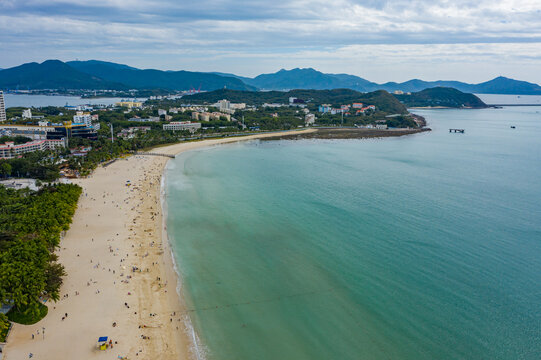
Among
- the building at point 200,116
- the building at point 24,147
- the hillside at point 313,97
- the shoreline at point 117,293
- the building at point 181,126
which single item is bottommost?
the shoreline at point 117,293

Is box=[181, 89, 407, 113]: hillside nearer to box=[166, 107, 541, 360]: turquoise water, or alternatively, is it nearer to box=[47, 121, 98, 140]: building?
box=[47, 121, 98, 140]: building

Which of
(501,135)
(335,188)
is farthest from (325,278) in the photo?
(501,135)

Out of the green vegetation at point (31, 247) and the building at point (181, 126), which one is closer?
the green vegetation at point (31, 247)

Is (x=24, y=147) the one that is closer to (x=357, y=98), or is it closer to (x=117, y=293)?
(x=117, y=293)

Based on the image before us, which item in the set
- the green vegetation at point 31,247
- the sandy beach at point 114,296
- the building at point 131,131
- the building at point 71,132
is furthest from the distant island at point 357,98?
the green vegetation at point 31,247

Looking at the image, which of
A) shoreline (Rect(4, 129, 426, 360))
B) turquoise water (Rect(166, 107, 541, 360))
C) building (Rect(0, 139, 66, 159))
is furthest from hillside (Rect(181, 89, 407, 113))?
shoreline (Rect(4, 129, 426, 360))

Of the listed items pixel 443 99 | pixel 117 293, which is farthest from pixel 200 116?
pixel 443 99

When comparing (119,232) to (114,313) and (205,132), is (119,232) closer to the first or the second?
(114,313)

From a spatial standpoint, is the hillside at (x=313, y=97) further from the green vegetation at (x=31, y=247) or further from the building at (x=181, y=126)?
the green vegetation at (x=31, y=247)
